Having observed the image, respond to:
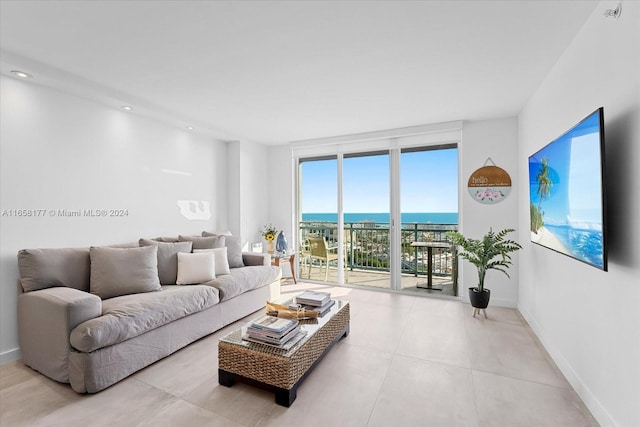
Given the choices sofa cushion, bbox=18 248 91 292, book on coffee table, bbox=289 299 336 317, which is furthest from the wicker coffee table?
sofa cushion, bbox=18 248 91 292

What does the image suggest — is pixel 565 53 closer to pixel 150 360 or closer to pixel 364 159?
pixel 364 159

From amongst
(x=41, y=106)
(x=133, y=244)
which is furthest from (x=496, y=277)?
(x=41, y=106)

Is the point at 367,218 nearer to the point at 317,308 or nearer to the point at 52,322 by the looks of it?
the point at 317,308

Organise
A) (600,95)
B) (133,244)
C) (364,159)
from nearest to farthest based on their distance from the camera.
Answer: (600,95)
(133,244)
(364,159)

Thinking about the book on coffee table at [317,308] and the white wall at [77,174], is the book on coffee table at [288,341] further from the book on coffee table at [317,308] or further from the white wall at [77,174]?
the white wall at [77,174]

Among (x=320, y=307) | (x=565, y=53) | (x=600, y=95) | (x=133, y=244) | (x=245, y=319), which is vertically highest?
(x=565, y=53)

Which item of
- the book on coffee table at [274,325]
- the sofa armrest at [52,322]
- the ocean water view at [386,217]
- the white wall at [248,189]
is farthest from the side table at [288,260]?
the sofa armrest at [52,322]

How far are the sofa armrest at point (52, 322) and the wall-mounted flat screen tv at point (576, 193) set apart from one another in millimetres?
3218

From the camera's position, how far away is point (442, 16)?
1.82 m

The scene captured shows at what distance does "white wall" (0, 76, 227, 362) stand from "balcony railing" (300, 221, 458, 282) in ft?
7.47

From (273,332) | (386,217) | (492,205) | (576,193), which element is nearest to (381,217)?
(386,217)

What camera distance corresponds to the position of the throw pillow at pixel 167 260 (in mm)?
3162

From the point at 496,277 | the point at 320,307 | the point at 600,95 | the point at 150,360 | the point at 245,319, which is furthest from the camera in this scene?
the point at 496,277

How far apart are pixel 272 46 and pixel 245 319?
285 cm
